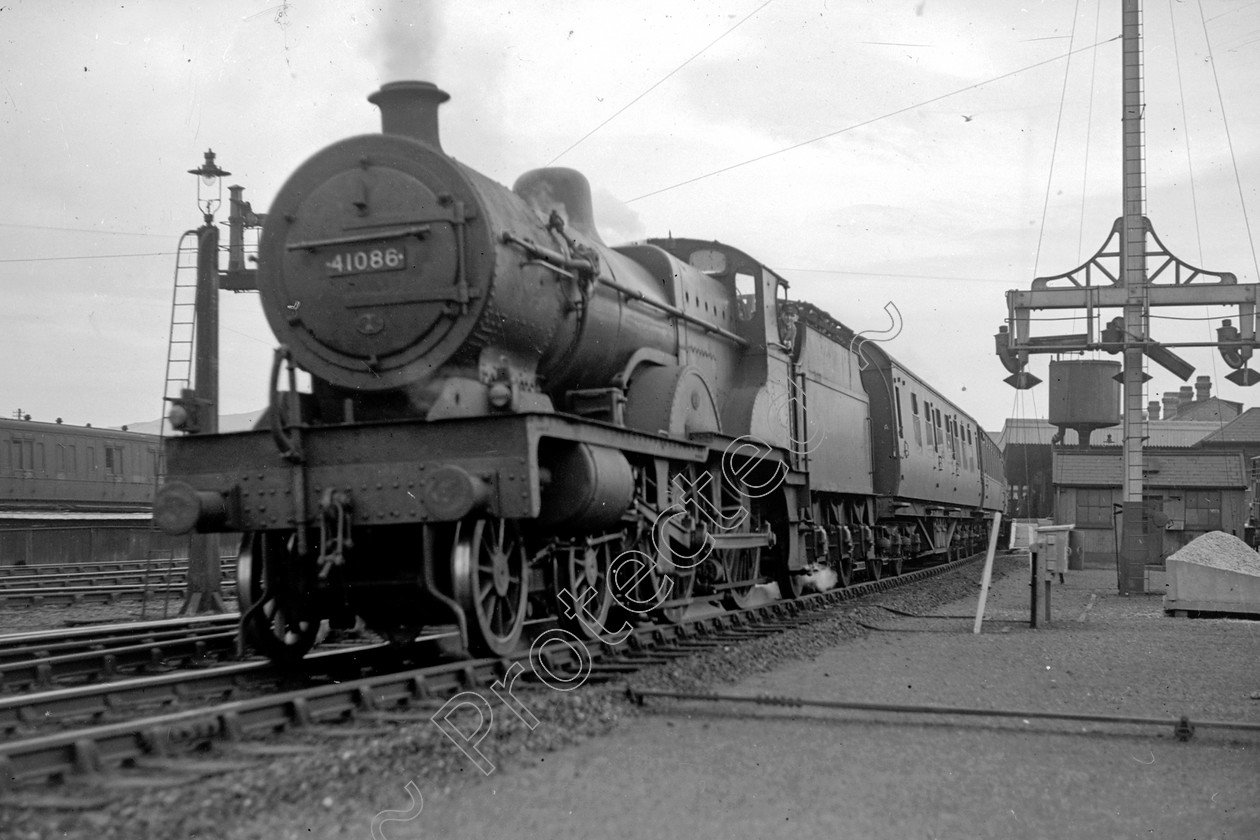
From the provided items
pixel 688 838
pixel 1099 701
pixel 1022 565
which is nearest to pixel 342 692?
pixel 688 838

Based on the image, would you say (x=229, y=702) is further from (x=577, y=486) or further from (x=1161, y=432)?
(x=1161, y=432)

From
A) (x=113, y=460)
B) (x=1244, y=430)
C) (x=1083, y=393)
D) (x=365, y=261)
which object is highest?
(x=1083, y=393)

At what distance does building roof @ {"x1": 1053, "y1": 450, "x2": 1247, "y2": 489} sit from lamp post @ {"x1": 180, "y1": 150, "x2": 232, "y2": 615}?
83.0ft

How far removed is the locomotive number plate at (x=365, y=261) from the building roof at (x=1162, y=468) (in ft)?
93.6

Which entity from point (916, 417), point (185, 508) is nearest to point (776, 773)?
point (185, 508)

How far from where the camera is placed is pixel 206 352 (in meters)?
13.8

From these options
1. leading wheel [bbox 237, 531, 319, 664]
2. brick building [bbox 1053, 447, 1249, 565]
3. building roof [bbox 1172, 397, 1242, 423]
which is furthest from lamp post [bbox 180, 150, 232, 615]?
building roof [bbox 1172, 397, 1242, 423]

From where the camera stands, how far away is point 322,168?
25.9ft

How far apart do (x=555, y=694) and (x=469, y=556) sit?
40.3 inches

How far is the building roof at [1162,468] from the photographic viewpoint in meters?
32.3

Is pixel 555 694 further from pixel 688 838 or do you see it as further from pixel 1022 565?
pixel 1022 565

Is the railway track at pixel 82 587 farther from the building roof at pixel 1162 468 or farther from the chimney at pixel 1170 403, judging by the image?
the chimney at pixel 1170 403

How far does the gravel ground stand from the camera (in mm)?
4441

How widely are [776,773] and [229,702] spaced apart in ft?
10.9
